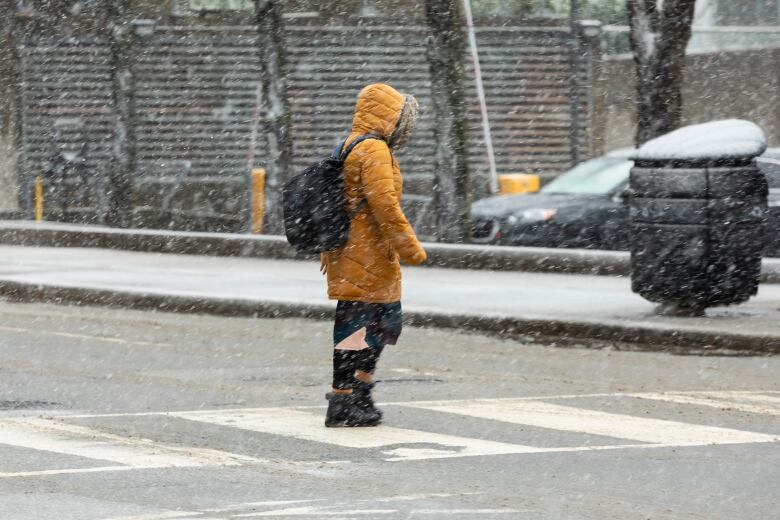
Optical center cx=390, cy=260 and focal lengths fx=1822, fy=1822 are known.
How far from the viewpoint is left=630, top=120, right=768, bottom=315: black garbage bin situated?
14.7 m

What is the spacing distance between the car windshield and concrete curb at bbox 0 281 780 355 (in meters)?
7.45

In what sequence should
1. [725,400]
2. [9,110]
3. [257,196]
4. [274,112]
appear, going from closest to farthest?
[725,400], [274,112], [257,196], [9,110]

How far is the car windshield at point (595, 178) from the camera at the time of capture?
23078 millimetres

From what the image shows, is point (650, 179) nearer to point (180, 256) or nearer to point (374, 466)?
point (374, 466)

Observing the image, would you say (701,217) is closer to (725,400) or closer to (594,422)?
(725,400)

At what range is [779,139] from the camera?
32812mm

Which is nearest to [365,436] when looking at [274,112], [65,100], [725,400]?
[725,400]

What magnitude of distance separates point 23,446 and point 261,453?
1156mm

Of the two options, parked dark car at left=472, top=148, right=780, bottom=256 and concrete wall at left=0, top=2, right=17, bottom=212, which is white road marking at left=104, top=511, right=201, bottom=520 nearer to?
parked dark car at left=472, top=148, right=780, bottom=256

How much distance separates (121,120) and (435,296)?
1055cm

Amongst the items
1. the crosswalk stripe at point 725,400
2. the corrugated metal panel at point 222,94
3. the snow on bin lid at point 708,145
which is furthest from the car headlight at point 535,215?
the crosswalk stripe at point 725,400

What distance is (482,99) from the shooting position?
33.4m

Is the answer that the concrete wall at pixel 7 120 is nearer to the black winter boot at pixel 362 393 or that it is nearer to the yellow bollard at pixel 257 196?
the yellow bollard at pixel 257 196

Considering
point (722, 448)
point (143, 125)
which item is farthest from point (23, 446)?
point (143, 125)
